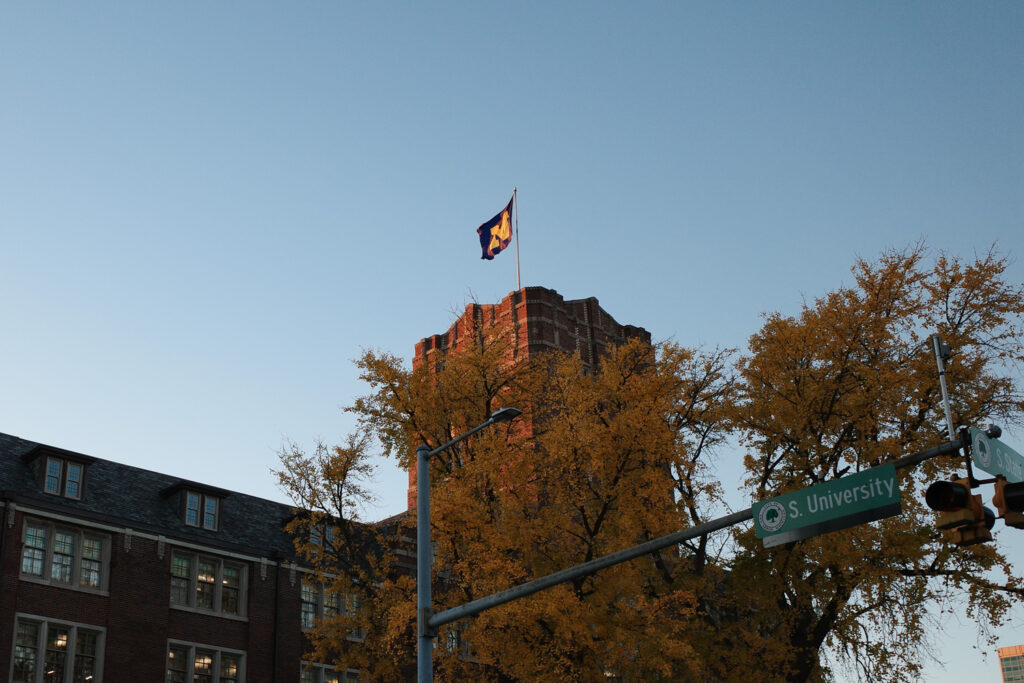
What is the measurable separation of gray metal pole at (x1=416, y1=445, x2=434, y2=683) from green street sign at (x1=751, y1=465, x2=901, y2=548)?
284 inches

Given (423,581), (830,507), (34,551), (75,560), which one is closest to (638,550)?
(830,507)

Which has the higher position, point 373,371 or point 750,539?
point 373,371

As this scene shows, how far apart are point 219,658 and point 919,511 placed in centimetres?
2398

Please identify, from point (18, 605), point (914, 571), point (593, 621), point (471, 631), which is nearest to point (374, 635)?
point (471, 631)

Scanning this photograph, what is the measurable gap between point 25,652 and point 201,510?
8.78m

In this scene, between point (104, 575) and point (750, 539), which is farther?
point (104, 575)

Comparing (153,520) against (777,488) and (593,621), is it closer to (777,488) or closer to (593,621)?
(593,621)

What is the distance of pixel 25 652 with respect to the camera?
32.5 m

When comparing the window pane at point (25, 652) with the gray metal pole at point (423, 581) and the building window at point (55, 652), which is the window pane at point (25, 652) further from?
the gray metal pole at point (423, 581)

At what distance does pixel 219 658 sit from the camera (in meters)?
37.4

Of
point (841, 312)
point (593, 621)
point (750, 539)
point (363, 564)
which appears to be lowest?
point (593, 621)

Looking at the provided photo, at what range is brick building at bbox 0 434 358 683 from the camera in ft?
109

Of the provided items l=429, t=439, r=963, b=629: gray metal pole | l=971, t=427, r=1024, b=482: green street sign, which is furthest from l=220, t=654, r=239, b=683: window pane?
l=971, t=427, r=1024, b=482: green street sign

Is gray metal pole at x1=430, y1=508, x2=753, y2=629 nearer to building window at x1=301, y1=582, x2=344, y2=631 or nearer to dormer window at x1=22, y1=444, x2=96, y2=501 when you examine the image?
dormer window at x1=22, y1=444, x2=96, y2=501
